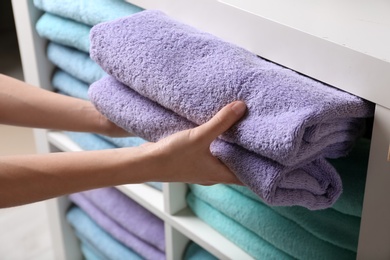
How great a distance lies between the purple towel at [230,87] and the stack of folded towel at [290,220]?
0.17ft

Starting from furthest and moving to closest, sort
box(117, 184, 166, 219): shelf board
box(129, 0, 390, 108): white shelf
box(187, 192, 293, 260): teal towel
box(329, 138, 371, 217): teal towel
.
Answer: box(117, 184, 166, 219): shelf board, box(187, 192, 293, 260): teal towel, box(329, 138, 371, 217): teal towel, box(129, 0, 390, 108): white shelf

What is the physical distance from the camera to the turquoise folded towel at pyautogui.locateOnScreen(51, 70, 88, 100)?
99cm

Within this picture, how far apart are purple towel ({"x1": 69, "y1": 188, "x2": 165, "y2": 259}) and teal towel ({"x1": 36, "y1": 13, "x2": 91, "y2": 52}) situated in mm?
287

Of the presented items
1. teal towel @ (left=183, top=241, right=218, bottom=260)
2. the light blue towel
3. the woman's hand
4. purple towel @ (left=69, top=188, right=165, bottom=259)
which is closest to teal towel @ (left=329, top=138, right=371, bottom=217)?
the woman's hand

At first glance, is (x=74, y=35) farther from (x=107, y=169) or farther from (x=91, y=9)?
(x=107, y=169)

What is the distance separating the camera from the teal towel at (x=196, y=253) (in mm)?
900

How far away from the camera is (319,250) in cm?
70

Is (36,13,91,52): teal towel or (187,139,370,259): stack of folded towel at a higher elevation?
(36,13,91,52): teal towel

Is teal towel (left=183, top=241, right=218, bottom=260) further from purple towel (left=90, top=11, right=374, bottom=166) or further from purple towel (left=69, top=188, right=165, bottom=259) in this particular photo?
purple towel (left=90, top=11, right=374, bottom=166)

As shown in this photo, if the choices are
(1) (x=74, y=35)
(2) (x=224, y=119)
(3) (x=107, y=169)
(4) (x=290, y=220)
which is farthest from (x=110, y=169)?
(1) (x=74, y=35)

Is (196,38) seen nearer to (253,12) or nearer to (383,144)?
(253,12)

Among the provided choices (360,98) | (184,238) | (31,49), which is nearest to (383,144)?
(360,98)

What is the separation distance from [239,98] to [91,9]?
36 centimetres

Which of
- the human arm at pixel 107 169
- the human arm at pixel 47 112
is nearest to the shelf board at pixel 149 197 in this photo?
the human arm at pixel 47 112
